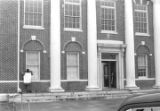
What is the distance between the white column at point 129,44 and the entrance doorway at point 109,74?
1.34m

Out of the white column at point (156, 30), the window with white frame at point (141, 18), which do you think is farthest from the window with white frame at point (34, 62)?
the white column at point (156, 30)

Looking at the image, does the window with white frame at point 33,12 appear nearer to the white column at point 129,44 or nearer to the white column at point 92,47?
the white column at point 92,47

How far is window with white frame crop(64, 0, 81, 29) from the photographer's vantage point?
68.1 feet

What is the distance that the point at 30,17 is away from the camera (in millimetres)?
19562

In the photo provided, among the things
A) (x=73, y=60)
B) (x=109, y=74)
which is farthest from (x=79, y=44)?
(x=109, y=74)

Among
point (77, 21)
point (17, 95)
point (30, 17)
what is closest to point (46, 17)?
point (30, 17)

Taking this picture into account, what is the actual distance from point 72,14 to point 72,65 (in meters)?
4.02

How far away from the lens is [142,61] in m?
23.5

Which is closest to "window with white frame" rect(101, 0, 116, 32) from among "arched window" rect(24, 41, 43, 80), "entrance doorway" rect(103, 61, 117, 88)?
"entrance doorway" rect(103, 61, 117, 88)

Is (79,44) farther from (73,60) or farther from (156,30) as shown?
(156,30)

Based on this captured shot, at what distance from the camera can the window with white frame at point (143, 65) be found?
76.2 ft

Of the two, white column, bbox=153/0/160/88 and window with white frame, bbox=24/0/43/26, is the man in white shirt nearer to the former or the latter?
window with white frame, bbox=24/0/43/26

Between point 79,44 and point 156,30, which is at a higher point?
point 156,30

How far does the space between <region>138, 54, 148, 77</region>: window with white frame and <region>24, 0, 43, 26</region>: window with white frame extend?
9.38m
